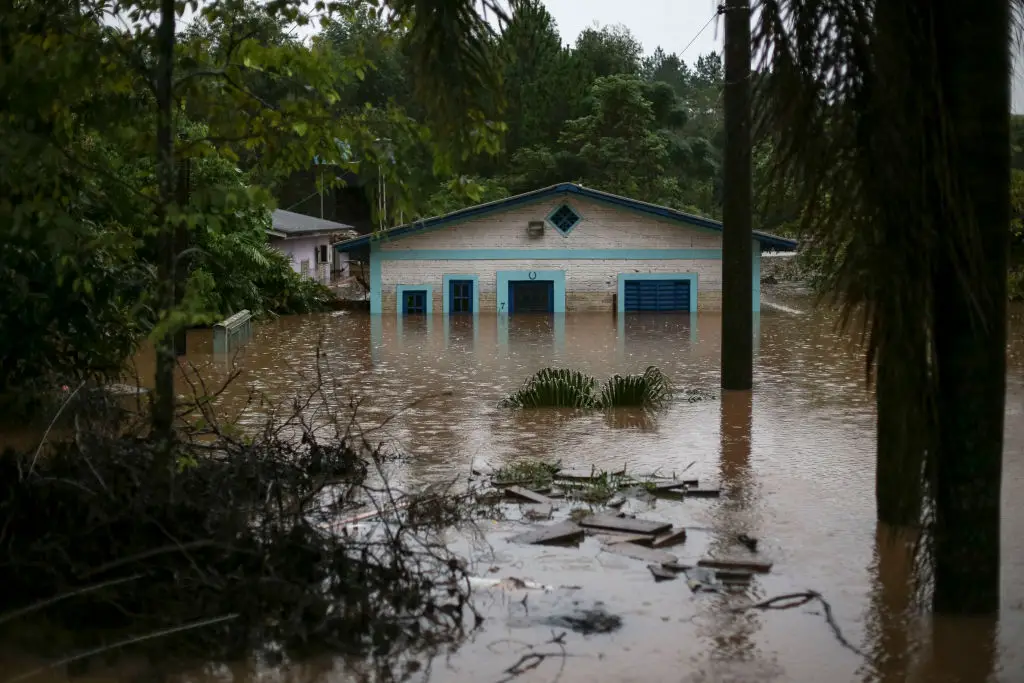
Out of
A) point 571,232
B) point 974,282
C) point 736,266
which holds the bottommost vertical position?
point 974,282

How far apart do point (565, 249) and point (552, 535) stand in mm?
30125

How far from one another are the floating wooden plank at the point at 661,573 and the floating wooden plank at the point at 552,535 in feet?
2.65

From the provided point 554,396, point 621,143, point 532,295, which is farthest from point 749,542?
point 621,143

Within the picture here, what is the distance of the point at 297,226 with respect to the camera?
44375 millimetres

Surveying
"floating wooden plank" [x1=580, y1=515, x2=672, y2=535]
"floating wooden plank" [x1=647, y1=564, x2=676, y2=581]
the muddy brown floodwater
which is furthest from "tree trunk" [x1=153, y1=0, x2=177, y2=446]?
"floating wooden plank" [x1=580, y1=515, x2=672, y2=535]

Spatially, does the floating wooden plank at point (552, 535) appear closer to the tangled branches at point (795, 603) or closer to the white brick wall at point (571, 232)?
the tangled branches at point (795, 603)

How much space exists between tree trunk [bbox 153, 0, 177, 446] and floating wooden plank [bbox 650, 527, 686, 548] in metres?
3.27

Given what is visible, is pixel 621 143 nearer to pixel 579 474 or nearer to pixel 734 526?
pixel 579 474

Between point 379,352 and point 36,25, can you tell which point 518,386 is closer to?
point 379,352

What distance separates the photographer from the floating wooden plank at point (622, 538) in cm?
828

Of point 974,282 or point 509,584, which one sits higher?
point 974,282

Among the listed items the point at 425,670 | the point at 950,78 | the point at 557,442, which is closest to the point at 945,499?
the point at 950,78

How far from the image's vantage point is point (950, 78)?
6082 millimetres

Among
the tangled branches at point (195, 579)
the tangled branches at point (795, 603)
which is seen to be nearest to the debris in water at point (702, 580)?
the tangled branches at point (795, 603)
